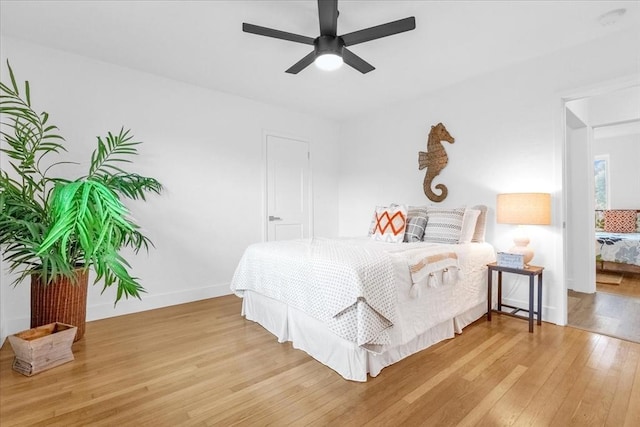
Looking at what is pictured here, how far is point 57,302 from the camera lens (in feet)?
7.62

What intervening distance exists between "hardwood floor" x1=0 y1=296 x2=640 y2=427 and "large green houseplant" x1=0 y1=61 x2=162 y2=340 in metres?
0.52

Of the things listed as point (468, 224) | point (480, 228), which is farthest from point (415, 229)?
point (480, 228)

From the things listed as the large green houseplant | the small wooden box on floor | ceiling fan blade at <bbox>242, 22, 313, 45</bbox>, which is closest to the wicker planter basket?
the large green houseplant

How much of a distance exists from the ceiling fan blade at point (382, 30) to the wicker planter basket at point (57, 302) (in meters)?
2.61

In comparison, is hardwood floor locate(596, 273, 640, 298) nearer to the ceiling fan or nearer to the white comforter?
the white comforter

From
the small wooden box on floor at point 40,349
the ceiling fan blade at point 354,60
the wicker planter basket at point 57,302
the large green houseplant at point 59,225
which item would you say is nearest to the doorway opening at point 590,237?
the ceiling fan blade at point 354,60

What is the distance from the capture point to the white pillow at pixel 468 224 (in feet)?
9.74

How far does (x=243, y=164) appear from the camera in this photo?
13.0 ft

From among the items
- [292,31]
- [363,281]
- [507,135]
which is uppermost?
[292,31]

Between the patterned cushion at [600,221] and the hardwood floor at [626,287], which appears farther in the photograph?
the patterned cushion at [600,221]

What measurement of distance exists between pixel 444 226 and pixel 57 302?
332 cm

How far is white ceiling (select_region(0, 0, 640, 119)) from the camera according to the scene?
2189 millimetres

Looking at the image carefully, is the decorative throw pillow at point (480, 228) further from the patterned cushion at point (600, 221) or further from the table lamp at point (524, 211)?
the patterned cushion at point (600, 221)

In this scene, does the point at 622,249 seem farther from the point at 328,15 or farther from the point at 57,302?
the point at 57,302
